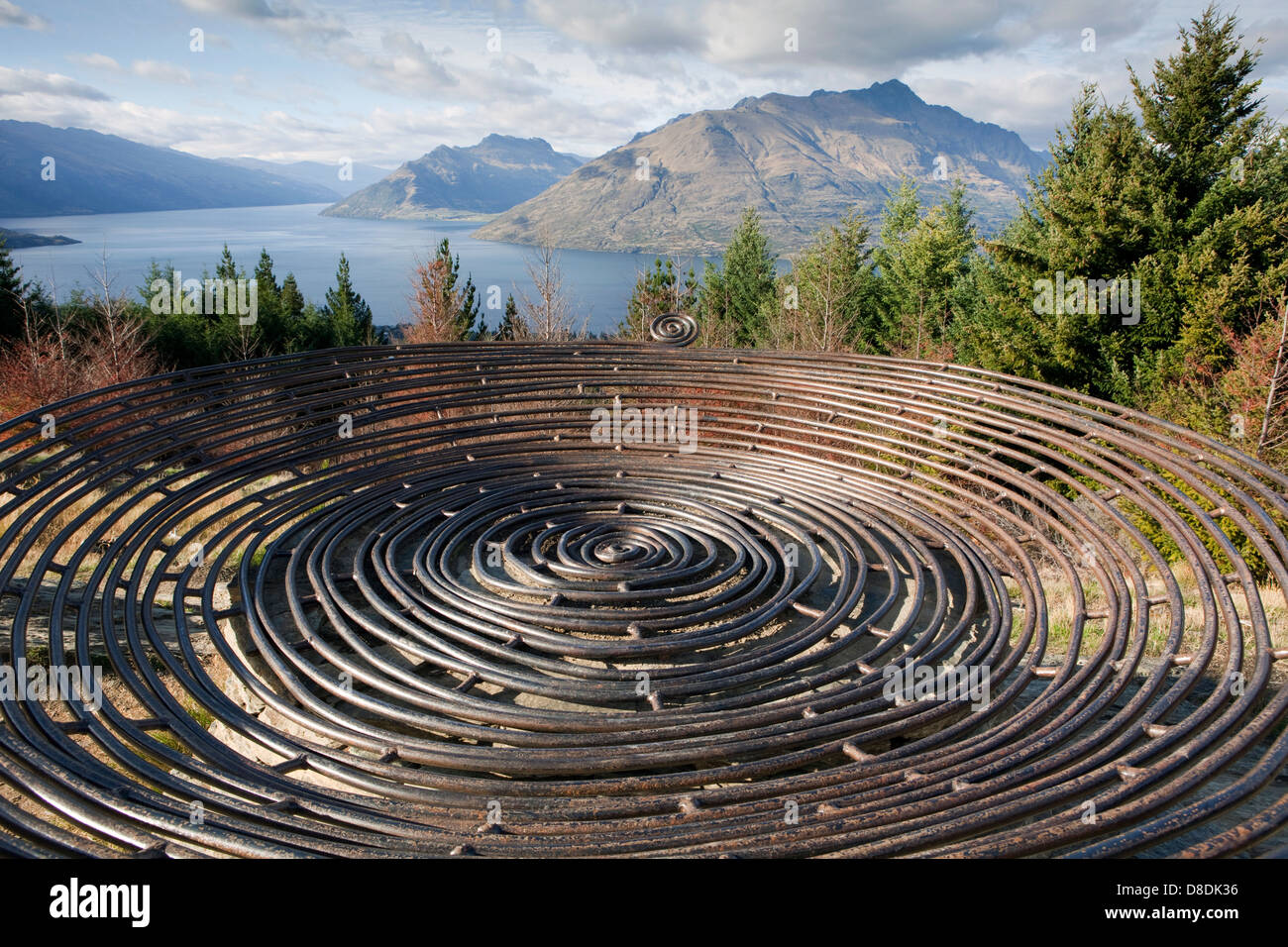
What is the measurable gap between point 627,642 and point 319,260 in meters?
136

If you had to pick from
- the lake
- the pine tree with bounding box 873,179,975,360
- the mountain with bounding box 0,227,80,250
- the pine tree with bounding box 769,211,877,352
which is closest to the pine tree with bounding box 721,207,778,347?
the pine tree with bounding box 769,211,877,352

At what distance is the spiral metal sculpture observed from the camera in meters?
3.60

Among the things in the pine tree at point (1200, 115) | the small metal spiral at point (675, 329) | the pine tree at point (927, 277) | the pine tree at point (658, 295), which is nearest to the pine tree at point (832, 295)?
the pine tree at point (927, 277)

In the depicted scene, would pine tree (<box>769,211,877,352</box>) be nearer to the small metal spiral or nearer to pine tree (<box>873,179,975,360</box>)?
pine tree (<box>873,179,975,360</box>)

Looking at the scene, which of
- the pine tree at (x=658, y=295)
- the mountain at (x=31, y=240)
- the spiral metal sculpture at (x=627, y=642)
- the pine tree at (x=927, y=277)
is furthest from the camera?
the mountain at (x=31, y=240)

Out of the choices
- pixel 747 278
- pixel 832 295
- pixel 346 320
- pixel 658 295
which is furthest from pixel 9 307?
pixel 747 278

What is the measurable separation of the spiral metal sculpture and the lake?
4197 centimetres

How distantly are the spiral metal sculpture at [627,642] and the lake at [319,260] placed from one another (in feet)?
138

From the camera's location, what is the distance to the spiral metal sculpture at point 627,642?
3.60 m

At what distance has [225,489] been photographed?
323 inches

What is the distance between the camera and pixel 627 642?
20.4 ft

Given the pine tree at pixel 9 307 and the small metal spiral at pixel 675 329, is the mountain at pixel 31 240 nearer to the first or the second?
the pine tree at pixel 9 307

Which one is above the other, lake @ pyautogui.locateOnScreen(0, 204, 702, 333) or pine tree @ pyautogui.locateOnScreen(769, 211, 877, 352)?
lake @ pyautogui.locateOnScreen(0, 204, 702, 333)
